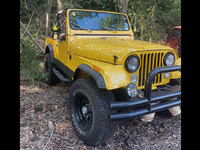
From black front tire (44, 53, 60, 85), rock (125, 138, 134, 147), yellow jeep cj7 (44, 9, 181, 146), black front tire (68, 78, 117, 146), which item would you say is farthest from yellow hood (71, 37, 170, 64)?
black front tire (44, 53, 60, 85)

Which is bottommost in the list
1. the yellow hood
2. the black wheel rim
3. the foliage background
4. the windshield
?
the black wheel rim

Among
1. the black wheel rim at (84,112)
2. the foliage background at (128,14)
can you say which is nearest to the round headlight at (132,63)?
the black wheel rim at (84,112)

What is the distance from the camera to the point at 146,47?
2389mm

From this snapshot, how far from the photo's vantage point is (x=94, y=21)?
11.4 feet

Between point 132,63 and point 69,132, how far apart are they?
1459mm

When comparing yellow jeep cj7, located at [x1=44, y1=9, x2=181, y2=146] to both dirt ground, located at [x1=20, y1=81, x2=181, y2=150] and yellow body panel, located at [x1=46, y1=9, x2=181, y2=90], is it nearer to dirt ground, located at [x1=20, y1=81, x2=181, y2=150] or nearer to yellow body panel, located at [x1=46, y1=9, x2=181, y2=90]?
yellow body panel, located at [x1=46, y1=9, x2=181, y2=90]

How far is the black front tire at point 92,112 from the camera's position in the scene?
2.10m

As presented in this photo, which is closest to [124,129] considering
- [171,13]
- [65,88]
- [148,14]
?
[65,88]

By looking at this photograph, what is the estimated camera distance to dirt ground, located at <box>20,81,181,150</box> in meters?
2.42

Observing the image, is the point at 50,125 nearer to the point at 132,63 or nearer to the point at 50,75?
the point at 132,63

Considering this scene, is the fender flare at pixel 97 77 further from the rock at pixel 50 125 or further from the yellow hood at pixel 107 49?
the rock at pixel 50 125

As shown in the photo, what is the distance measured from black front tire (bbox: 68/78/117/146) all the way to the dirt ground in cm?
20

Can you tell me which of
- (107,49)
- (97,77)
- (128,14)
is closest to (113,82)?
(97,77)
